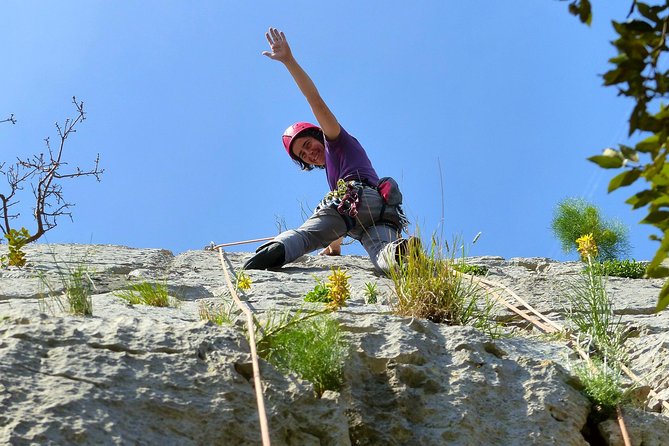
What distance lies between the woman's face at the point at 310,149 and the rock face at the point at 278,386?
307 cm

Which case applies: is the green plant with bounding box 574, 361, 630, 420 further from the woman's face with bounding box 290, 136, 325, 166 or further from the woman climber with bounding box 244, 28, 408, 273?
the woman's face with bounding box 290, 136, 325, 166

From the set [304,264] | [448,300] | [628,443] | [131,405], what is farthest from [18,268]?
[628,443]

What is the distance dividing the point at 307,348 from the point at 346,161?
399 centimetres

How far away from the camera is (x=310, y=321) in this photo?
10.8 feet

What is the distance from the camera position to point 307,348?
10.1 ft

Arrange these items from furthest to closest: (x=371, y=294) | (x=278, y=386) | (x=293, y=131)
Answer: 1. (x=293, y=131)
2. (x=371, y=294)
3. (x=278, y=386)

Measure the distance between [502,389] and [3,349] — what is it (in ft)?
5.91

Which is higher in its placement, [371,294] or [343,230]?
[343,230]

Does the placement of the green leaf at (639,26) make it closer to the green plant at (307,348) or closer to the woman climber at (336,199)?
the green plant at (307,348)

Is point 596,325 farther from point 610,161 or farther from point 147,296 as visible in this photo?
point 610,161

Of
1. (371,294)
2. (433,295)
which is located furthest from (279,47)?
(433,295)

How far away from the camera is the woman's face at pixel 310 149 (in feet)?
23.8

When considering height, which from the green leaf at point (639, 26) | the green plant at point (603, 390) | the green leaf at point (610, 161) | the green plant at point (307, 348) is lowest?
the green leaf at point (610, 161)

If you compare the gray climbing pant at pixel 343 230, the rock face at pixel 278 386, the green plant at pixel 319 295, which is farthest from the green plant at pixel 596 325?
the gray climbing pant at pixel 343 230
